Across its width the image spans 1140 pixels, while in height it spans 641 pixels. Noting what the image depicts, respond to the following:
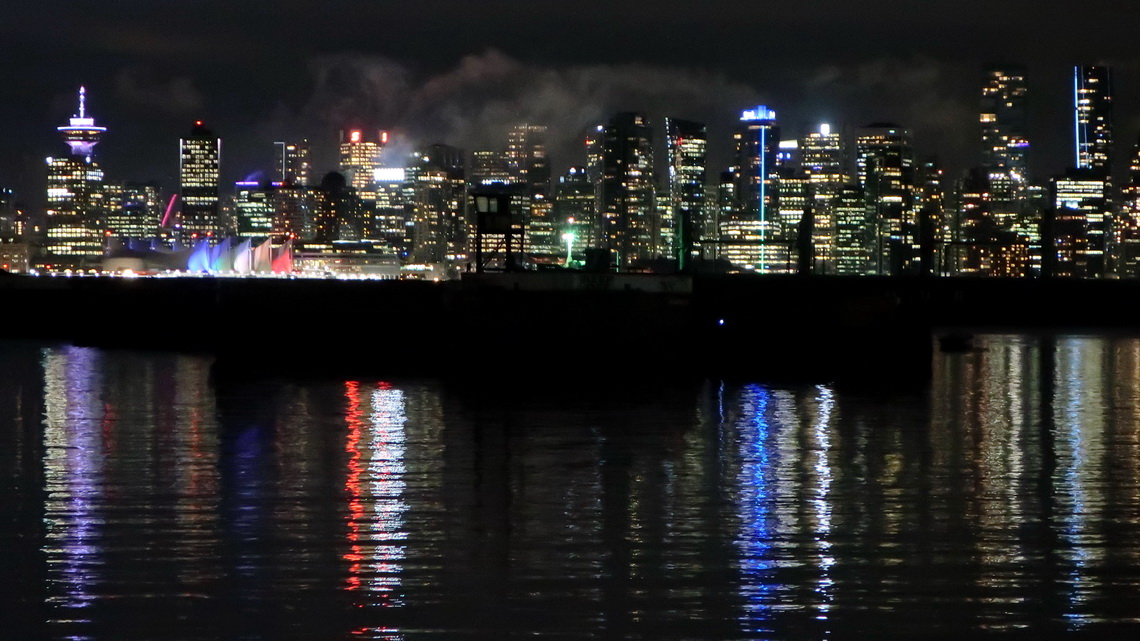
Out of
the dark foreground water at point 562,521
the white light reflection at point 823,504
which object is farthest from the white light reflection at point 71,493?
the white light reflection at point 823,504

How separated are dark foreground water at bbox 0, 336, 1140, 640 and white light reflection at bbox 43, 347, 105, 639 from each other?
0.05 meters

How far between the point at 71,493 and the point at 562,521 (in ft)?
18.9

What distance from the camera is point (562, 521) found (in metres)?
13.4

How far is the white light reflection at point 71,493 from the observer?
10523 millimetres

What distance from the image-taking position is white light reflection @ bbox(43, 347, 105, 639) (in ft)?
34.5

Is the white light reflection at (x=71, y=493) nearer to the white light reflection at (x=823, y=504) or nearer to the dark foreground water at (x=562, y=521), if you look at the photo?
the dark foreground water at (x=562, y=521)

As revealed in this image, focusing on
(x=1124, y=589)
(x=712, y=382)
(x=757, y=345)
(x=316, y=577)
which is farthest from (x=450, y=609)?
(x=757, y=345)

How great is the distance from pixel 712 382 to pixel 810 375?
13.2 feet

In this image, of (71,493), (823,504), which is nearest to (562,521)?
(823,504)

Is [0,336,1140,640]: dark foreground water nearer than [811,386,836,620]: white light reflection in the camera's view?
Yes

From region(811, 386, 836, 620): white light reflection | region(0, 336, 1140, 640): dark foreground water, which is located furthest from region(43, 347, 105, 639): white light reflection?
region(811, 386, 836, 620): white light reflection

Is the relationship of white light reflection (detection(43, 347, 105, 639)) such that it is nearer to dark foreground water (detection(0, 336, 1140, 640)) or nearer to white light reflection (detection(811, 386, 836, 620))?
dark foreground water (detection(0, 336, 1140, 640))

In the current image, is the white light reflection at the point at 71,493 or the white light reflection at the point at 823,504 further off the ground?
the white light reflection at the point at 71,493

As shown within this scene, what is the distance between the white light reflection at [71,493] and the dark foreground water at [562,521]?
0.16 ft
